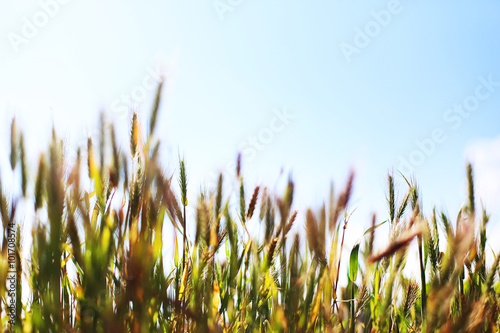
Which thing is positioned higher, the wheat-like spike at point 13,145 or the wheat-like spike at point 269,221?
the wheat-like spike at point 13,145

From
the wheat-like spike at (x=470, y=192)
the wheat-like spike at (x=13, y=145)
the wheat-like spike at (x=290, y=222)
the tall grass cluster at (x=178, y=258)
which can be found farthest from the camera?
the wheat-like spike at (x=470, y=192)

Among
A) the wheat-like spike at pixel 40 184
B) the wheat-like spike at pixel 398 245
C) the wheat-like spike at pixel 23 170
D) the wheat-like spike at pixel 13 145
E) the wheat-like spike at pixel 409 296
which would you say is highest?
the wheat-like spike at pixel 13 145

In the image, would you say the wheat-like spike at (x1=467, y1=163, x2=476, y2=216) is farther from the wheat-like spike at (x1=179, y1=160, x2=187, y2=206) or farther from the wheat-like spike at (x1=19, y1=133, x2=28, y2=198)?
the wheat-like spike at (x1=19, y1=133, x2=28, y2=198)

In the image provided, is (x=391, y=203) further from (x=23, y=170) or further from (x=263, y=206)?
(x=23, y=170)

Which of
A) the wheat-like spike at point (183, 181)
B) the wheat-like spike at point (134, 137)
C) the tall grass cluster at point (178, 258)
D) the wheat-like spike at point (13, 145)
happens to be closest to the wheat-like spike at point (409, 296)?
the tall grass cluster at point (178, 258)

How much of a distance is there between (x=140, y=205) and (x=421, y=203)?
76cm

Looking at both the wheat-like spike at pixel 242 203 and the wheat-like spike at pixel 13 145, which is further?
the wheat-like spike at pixel 242 203

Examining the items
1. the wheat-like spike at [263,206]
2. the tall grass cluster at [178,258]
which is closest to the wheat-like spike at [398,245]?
the tall grass cluster at [178,258]

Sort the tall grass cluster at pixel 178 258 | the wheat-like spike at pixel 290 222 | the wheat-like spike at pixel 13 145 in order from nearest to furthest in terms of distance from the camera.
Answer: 1. the tall grass cluster at pixel 178 258
2. the wheat-like spike at pixel 13 145
3. the wheat-like spike at pixel 290 222

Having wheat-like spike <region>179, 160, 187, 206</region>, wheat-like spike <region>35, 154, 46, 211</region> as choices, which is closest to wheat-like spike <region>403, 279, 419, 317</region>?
wheat-like spike <region>179, 160, 187, 206</region>

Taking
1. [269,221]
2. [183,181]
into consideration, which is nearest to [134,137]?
[183,181]

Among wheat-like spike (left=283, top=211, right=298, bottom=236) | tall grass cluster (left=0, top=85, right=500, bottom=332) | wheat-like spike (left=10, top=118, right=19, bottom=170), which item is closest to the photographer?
tall grass cluster (left=0, top=85, right=500, bottom=332)

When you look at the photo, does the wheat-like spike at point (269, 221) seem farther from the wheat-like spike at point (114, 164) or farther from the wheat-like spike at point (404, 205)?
the wheat-like spike at point (114, 164)

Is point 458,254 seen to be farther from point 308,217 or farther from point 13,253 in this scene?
point 13,253
